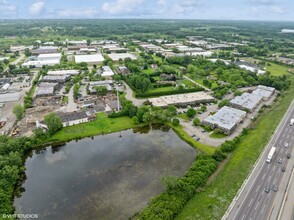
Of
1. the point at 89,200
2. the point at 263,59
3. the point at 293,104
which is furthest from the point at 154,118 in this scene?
the point at 263,59

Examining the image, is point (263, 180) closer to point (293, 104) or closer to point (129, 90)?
point (293, 104)

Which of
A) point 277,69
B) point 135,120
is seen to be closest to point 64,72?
point 135,120

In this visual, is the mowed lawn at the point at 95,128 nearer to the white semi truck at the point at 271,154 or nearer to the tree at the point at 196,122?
the tree at the point at 196,122

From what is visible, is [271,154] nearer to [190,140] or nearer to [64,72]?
[190,140]

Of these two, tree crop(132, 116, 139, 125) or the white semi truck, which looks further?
tree crop(132, 116, 139, 125)

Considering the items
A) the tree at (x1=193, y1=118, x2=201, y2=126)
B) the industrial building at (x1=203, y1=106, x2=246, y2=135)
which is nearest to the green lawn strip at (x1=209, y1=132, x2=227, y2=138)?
the industrial building at (x1=203, y1=106, x2=246, y2=135)

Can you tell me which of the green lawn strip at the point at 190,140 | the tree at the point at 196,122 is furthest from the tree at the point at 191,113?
the green lawn strip at the point at 190,140

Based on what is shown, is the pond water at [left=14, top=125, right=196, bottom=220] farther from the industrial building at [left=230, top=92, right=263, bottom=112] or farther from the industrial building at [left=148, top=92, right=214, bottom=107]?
the industrial building at [left=230, top=92, right=263, bottom=112]
